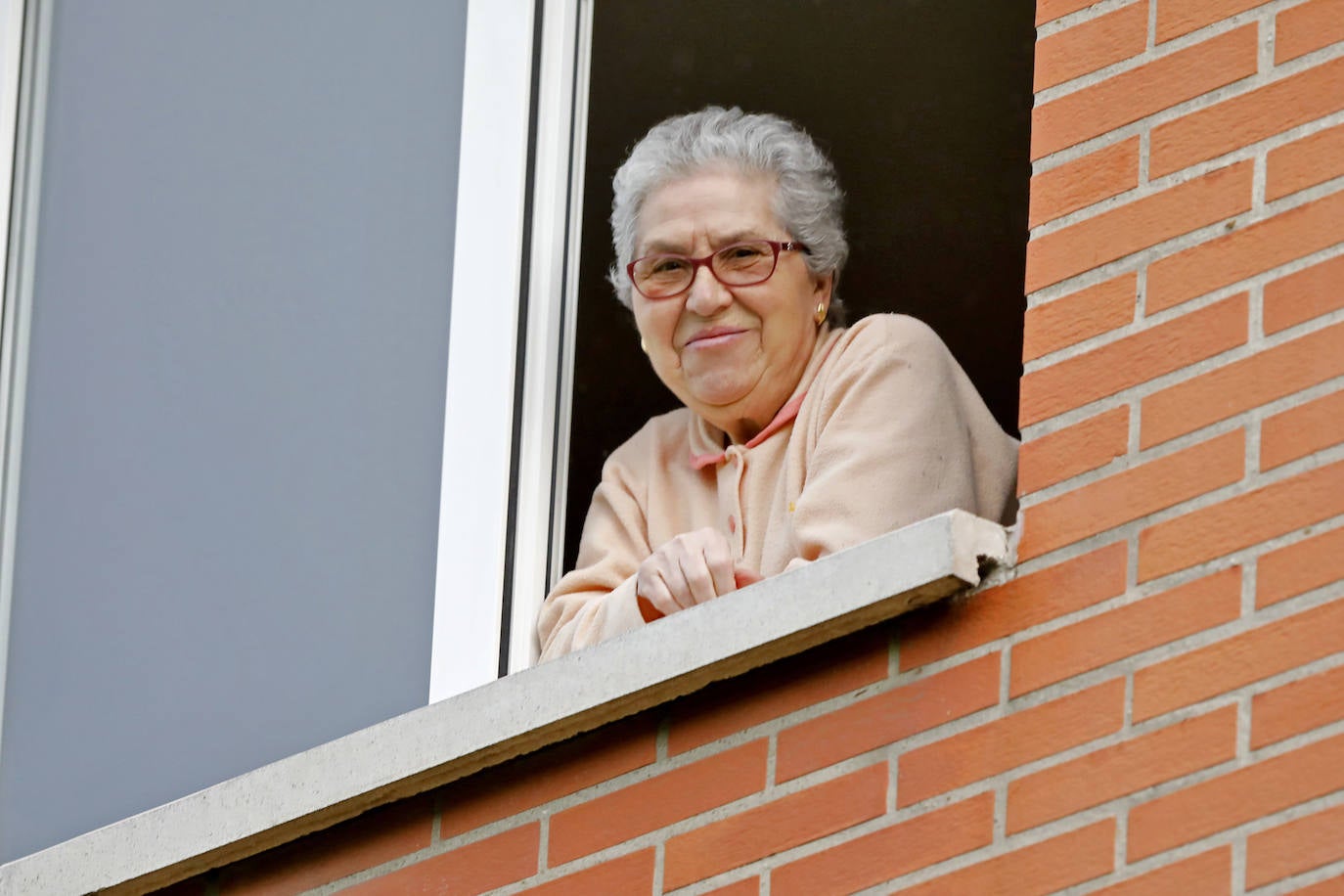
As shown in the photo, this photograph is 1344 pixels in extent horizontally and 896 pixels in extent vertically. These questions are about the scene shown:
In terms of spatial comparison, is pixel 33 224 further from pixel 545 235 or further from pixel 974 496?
pixel 974 496

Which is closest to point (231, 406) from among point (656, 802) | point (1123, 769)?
point (656, 802)

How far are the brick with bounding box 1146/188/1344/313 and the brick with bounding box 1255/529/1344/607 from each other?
0.35 m

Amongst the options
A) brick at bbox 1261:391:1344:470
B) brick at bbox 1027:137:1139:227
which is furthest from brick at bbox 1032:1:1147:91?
brick at bbox 1261:391:1344:470

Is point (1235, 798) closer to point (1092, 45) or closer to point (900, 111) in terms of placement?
point (1092, 45)

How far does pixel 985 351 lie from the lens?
554 cm

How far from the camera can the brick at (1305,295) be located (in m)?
3.12

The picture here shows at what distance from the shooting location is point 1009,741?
124 inches

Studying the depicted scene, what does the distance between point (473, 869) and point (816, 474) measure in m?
0.87

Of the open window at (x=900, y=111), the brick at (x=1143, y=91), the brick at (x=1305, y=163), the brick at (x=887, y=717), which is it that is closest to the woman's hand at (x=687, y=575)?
the brick at (x=887, y=717)

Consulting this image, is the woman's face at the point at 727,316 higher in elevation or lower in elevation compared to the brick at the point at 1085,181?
lower

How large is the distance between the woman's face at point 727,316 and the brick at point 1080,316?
993 mm

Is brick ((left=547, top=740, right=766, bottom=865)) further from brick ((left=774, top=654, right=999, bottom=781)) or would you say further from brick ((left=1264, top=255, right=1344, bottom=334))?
brick ((left=1264, top=255, right=1344, bottom=334))

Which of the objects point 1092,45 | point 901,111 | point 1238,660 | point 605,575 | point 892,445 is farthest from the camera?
point 901,111

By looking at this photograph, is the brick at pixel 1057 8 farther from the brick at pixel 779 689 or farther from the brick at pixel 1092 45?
the brick at pixel 779 689
